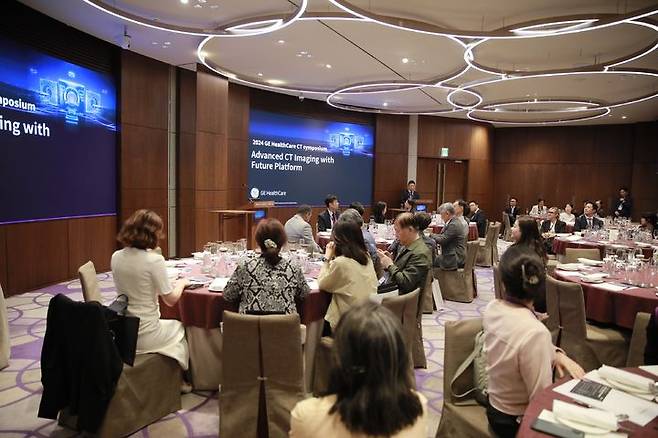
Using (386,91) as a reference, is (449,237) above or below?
below

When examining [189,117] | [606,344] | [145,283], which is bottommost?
[606,344]

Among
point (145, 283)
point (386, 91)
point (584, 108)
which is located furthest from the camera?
point (584, 108)

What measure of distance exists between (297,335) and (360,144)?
12102 mm

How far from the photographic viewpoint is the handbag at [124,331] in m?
3.02

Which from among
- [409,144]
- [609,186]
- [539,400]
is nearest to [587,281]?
[539,400]

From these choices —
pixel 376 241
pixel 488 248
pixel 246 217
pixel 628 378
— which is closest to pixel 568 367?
pixel 628 378

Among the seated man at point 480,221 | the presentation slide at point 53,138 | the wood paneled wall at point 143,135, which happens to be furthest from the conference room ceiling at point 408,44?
the seated man at point 480,221

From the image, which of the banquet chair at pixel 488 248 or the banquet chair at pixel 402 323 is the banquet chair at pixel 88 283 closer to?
the banquet chair at pixel 402 323

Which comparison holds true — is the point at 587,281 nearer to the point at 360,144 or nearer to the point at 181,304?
the point at 181,304

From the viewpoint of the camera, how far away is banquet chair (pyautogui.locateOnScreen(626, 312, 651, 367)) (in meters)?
3.31

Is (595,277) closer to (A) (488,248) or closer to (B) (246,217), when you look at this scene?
(A) (488,248)

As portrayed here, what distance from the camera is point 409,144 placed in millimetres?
15359

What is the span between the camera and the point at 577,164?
16.6 meters

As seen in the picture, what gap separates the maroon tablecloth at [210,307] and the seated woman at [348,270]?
0.70 ft
